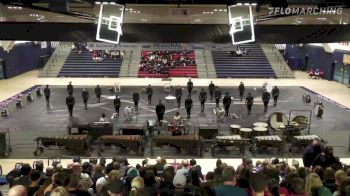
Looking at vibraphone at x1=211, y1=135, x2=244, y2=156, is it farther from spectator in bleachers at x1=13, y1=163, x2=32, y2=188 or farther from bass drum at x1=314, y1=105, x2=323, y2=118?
spectator in bleachers at x1=13, y1=163, x2=32, y2=188

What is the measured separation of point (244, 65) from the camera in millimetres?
39312

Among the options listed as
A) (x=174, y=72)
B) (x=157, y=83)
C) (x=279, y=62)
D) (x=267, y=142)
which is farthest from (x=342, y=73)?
(x=267, y=142)

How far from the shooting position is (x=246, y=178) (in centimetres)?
736

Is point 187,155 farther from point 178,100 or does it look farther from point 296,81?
point 296,81

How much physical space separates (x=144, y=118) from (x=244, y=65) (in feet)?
63.4

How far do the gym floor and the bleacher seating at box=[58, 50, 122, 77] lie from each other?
7434 millimetres

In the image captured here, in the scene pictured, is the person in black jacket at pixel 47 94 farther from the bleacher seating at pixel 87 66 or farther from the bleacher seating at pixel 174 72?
the bleacher seating at pixel 174 72

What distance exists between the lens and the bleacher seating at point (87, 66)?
123 feet

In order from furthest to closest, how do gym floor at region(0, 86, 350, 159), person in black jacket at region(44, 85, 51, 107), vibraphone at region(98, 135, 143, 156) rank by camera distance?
person in black jacket at region(44, 85, 51, 107) → gym floor at region(0, 86, 350, 159) → vibraphone at region(98, 135, 143, 156)

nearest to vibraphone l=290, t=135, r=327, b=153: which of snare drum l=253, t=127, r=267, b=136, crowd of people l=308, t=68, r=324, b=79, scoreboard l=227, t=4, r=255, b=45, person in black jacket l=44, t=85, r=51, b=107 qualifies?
snare drum l=253, t=127, r=267, b=136

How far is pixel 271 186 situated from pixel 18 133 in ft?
47.8

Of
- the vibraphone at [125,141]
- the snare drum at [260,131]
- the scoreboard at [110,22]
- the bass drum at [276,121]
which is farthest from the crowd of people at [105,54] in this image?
the scoreboard at [110,22]

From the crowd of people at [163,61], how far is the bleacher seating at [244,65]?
8.57 feet

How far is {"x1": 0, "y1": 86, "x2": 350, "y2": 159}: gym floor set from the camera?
17078 mm
